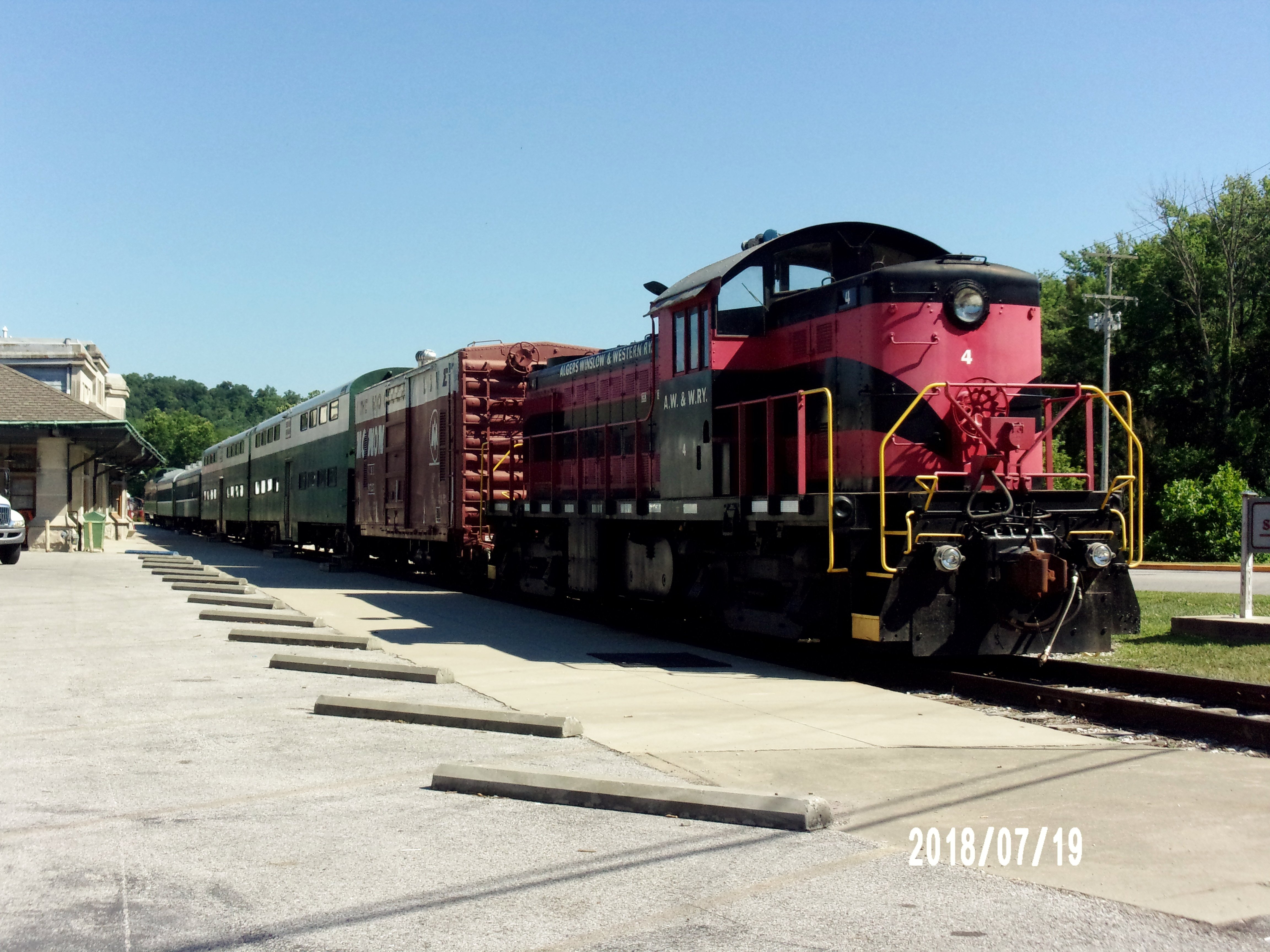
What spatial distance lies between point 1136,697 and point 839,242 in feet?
16.0

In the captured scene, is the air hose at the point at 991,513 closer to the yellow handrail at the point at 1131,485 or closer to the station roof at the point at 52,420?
the yellow handrail at the point at 1131,485

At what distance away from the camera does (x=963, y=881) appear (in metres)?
4.28

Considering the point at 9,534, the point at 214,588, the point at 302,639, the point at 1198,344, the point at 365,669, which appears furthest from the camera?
the point at 1198,344

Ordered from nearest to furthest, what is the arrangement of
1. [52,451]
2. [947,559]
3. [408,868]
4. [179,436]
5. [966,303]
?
[408,868], [947,559], [966,303], [52,451], [179,436]

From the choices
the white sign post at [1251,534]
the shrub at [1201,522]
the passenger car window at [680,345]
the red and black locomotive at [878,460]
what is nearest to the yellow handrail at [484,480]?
the red and black locomotive at [878,460]

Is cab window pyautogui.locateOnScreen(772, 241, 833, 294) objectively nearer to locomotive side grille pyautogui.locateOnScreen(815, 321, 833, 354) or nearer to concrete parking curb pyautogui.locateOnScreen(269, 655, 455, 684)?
locomotive side grille pyautogui.locateOnScreen(815, 321, 833, 354)

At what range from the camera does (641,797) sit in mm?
5215

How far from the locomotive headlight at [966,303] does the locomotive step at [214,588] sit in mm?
12193

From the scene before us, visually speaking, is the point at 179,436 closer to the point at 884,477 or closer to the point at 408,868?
the point at 884,477

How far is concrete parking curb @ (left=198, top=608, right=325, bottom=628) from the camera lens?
1328 cm

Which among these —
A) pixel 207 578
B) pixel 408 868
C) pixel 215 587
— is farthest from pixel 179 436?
pixel 408 868


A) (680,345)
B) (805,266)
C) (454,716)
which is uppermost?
(805,266)
